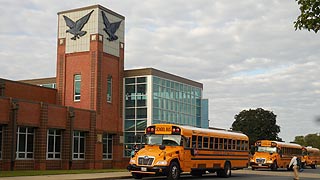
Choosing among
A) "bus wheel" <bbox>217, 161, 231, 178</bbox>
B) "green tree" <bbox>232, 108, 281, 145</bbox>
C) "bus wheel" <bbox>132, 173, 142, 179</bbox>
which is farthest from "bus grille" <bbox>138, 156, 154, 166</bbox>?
"green tree" <bbox>232, 108, 281, 145</bbox>

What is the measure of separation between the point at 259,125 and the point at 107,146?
4120 centimetres

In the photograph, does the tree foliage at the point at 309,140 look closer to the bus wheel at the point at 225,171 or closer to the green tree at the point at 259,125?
the green tree at the point at 259,125

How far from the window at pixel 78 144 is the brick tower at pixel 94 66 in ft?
7.11

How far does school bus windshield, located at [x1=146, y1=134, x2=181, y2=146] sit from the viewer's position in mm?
26797

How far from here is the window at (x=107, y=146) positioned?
48.7 metres

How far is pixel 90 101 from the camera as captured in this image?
47.8 m

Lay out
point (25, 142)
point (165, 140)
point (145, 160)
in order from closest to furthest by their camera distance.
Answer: point (145, 160), point (165, 140), point (25, 142)

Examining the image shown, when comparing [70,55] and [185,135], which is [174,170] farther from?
[70,55]

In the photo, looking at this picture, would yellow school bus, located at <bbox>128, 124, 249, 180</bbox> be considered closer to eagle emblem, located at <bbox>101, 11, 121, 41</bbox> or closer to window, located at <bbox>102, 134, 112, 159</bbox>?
window, located at <bbox>102, 134, 112, 159</bbox>

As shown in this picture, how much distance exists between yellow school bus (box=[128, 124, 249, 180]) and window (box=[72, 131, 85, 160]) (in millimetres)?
14788

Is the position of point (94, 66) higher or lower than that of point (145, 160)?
higher

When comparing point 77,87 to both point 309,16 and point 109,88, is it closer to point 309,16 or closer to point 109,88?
point 109,88

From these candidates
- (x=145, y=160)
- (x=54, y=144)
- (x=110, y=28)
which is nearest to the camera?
(x=145, y=160)

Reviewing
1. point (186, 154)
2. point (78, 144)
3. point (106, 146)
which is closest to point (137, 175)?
point (186, 154)
